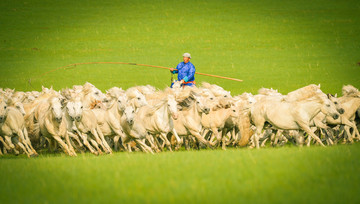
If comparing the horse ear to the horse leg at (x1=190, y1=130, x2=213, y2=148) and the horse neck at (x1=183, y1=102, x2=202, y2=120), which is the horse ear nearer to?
the horse neck at (x1=183, y1=102, x2=202, y2=120)

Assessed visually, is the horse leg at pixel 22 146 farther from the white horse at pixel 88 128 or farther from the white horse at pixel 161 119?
the white horse at pixel 161 119

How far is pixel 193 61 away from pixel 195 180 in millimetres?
38854

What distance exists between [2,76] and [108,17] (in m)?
17.8

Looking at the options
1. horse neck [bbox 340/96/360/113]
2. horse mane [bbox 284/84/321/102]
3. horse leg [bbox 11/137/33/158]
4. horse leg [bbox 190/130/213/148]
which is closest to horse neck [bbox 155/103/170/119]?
horse leg [bbox 190/130/213/148]

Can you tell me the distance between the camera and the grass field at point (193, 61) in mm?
8242

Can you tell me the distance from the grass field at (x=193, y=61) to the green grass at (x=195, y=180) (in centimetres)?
2

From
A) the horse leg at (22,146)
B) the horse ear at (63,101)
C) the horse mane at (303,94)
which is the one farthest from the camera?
the horse ear at (63,101)

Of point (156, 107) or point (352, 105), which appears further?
point (352, 105)

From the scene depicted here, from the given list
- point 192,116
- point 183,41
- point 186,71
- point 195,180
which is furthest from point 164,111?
point 183,41

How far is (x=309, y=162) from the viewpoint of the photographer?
9.75 metres

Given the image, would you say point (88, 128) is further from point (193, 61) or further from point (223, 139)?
point (193, 61)

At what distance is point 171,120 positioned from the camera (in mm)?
14344

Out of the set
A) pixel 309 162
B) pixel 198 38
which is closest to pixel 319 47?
pixel 198 38

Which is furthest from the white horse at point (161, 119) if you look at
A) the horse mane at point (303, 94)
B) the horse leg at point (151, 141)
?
the horse mane at point (303, 94)
